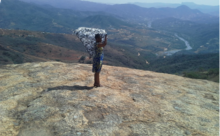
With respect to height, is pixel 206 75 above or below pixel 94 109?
below

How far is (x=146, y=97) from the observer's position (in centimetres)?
517

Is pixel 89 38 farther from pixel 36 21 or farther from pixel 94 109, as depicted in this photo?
pixel 36 21

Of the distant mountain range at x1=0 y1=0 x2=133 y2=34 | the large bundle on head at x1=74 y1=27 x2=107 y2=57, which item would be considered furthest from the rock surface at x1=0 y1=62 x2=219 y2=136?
the distant mountain range at x1=0 y1=0 x2=133 y2=34

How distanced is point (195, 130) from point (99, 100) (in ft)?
7.91

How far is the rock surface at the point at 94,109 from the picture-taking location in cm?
316

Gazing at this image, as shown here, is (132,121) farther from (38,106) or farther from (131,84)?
(131,84)

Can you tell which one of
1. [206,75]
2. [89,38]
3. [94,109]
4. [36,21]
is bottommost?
[206,75]

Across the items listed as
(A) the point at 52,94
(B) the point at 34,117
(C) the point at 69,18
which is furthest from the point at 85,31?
(C) the point at 69,18

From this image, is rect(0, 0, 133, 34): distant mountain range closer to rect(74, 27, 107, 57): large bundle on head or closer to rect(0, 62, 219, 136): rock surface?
rect(74, 27, 107, 57): large bundle on head

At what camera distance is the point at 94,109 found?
12.9 ft

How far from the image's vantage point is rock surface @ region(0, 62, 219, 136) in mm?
3160

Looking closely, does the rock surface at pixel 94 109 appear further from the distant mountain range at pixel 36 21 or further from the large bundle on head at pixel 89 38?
the distant mountain range at pixel 36 21

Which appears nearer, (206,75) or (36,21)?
(206,75)

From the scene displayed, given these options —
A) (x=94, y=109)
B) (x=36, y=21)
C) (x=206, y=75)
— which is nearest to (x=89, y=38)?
(x=94, y=109)
